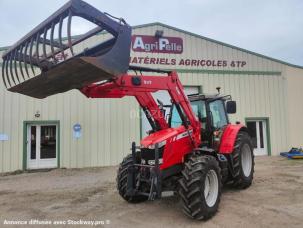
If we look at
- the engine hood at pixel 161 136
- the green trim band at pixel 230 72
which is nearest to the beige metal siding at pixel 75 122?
the green trim band at pixel 230 72

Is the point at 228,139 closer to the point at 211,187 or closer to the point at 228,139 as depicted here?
the point at 228,139

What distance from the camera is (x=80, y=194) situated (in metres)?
7.89

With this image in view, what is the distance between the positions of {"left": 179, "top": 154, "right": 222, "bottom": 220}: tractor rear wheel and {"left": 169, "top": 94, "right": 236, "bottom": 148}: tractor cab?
1.26m

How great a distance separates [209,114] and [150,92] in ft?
5.73

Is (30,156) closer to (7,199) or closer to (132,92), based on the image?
(7,199)

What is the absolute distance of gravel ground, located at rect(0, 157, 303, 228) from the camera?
540 cm

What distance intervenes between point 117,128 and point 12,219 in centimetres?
833

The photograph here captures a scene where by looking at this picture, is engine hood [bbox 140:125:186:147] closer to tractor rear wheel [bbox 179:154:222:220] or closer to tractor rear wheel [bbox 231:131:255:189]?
tractor rear wheel [bbox 179:154:222:220]

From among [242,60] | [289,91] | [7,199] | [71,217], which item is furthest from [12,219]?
[289,91]

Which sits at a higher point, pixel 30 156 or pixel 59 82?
pixel 59 82

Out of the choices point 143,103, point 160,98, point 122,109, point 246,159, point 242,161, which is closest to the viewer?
point 143,103

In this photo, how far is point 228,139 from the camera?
23.4ft

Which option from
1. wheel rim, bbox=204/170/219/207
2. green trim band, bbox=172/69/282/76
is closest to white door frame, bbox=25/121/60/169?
green trim band, bbox=172/69/282/76

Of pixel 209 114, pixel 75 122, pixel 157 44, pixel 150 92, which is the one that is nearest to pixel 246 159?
pixel 209 114
